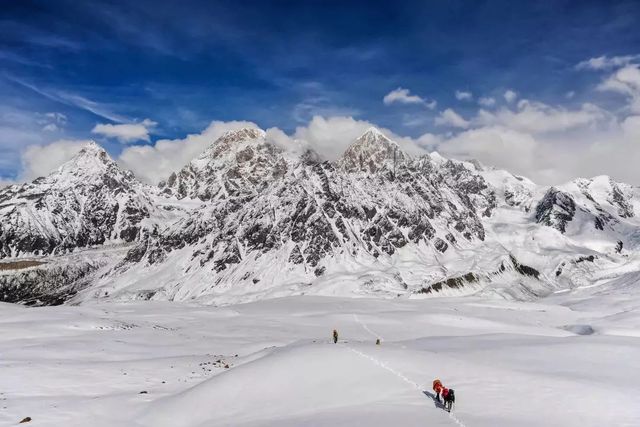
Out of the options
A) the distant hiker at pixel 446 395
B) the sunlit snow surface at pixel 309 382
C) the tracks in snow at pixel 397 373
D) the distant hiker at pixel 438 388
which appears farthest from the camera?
the distant hiker at pixel 438 388

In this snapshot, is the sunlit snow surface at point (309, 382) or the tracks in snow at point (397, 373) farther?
the sunlit snow surface at point (309, 382)

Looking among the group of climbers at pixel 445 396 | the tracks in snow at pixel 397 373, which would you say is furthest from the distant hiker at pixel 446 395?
the tracks in snow at pixel 397 373

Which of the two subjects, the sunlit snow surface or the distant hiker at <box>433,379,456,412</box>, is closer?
the distant hiker at <box>433,379,456,412</box>

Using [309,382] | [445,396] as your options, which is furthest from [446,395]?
[309,382]

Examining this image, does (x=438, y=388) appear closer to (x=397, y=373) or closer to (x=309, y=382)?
(x=397, y=373)

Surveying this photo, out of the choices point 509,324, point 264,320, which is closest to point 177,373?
point 264,320

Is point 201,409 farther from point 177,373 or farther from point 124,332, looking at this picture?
point 124,332

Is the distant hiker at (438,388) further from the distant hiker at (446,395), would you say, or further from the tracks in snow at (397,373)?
the tracks in snow at (397,373)

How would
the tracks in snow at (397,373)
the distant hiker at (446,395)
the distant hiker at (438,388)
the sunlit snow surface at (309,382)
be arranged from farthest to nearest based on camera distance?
1. the distant hiker at (438,388)
2. the sunlit snow surface at (309,382)
3. the distant hiker at (446,395)
4. the tracks in snow at (397,373)

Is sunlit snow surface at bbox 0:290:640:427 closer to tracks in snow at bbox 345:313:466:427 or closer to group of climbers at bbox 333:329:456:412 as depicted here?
tracks in snow at bbox 345:313:466:427

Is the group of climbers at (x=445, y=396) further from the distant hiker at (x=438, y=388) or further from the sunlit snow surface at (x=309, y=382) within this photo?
the sunlit snow surface at (x=309, y=382)

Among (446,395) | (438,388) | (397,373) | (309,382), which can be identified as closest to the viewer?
(446,395)

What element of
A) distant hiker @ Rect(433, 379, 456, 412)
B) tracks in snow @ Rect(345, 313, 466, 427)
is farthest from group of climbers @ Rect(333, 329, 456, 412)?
tracks in snow @ Rect(345, 313, 466, 427)

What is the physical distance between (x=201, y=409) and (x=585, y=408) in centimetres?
2363
